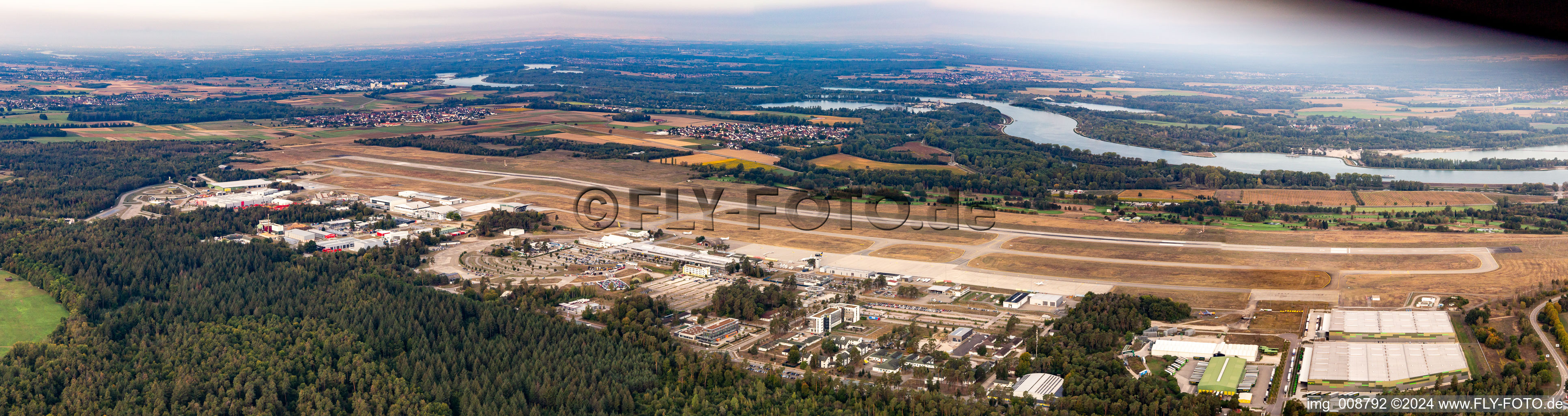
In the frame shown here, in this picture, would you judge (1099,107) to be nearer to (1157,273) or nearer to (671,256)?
(1157,273)

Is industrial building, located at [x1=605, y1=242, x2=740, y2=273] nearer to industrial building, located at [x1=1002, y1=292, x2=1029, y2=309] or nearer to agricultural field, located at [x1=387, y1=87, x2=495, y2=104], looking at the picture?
industrial building, located at [x1=1002, y1=292, x2=1029, y2=309]

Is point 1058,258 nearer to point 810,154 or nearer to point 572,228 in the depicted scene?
point 572,228

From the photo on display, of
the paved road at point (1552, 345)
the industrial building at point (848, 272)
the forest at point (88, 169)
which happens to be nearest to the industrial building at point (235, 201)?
the forest at point (88, 169)

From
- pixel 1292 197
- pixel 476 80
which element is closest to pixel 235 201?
pixel 1292 197

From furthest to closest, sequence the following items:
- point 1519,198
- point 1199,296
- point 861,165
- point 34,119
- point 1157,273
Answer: point 34,119, point 861,165, point 1519,198, point 1157,273, point 1199,296

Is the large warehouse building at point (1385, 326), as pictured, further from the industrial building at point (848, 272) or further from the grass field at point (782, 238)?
the grass field at point (782, 238)

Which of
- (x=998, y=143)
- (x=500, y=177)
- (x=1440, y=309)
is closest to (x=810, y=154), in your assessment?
(x=998, y=143)
